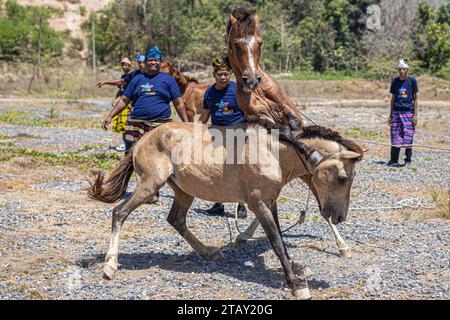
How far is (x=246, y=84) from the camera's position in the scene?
6.47m

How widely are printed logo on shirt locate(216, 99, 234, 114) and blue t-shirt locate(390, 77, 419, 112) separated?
276 inches

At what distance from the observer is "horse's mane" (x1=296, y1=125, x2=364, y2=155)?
6406mm

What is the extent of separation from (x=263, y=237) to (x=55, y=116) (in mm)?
18661

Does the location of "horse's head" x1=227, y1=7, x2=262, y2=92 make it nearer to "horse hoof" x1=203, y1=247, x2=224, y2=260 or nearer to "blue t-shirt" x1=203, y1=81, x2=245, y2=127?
"blue t-shirt" x1=203, y1=81, x2=245, y2=127

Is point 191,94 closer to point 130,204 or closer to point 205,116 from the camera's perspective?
point 205,116

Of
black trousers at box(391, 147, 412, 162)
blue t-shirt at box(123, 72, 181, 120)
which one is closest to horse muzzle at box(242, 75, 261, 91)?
blue t-shirt at box(123, 72, 181, 120)

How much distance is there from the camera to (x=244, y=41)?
6699 millimetres

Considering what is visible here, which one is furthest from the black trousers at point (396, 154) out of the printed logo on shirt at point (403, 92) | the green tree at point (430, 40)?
the green tree at point (430, 40)

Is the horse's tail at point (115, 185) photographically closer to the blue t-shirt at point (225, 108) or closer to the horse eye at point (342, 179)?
the blue t-shirt at point (225, 108)

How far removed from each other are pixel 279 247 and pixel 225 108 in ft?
8.26

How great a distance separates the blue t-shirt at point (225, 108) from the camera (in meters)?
8.31
